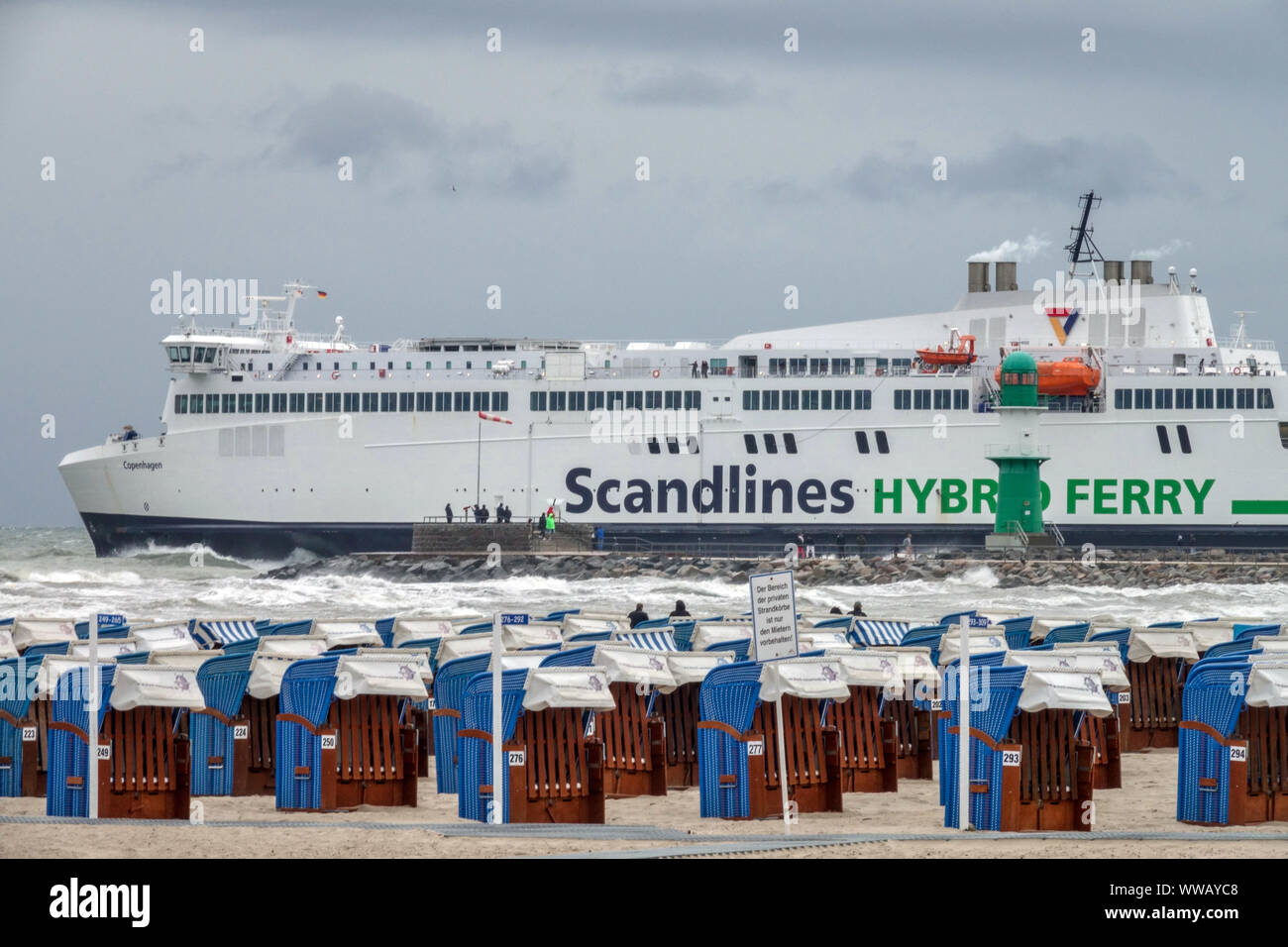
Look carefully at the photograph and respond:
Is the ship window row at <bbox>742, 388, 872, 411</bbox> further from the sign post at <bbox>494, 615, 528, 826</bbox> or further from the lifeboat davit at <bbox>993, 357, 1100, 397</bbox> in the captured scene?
the sign post at <bbox>494, 615, 528, 826</bbox>

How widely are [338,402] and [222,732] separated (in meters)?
46.7

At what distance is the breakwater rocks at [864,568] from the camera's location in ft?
169

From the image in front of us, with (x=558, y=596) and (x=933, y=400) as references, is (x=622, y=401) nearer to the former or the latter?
(x=933, y=400)

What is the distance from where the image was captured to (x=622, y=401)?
61.8 meters

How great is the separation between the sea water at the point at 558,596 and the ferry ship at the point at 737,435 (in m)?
5.17

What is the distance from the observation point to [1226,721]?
14.9 metres

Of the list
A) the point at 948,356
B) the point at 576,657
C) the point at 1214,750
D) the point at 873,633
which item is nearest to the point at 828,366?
the point at 948,356

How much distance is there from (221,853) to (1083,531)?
51.0 m

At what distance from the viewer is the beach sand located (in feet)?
40.0

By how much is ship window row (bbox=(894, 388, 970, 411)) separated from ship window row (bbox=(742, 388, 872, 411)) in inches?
43.7

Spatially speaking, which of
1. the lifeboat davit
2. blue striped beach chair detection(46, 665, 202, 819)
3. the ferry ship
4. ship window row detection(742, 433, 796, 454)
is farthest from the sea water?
blue striped beach chair detection(46, 665, 202, 819)

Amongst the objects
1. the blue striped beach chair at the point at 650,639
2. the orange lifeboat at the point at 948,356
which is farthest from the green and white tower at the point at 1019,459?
the blue striped beach chair at the point at 650,639
